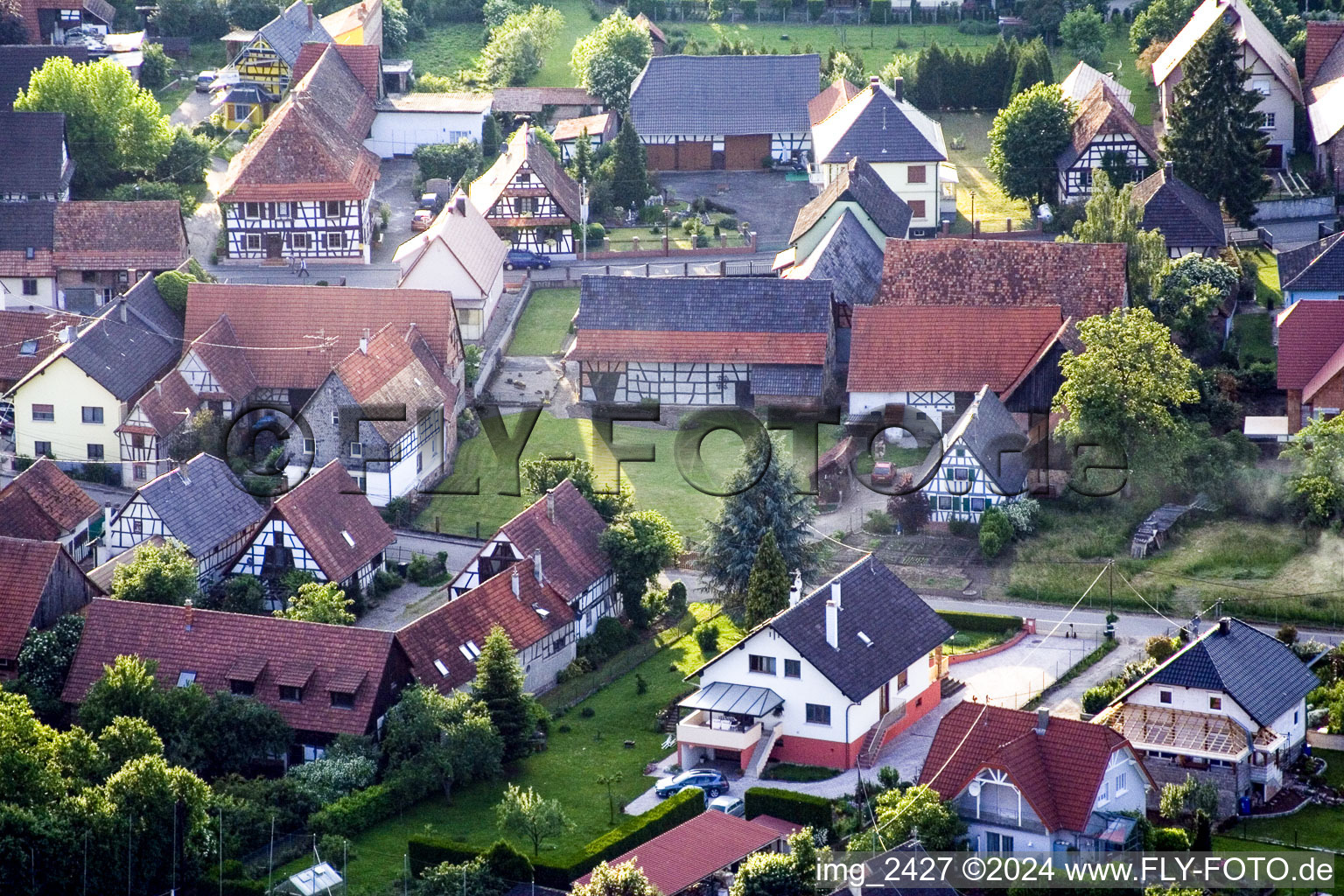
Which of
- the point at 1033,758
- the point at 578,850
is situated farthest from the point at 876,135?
the point at 578,850

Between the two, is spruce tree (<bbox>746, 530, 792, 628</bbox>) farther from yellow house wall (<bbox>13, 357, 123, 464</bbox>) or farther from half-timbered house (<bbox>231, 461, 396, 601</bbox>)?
yellow house wall (<bbox>13, 357, 123, 464</bbox>)

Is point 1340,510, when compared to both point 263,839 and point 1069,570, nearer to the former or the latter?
point 1069,570

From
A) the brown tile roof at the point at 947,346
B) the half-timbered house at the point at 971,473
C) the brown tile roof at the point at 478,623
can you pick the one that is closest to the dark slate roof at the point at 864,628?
the brown tile roof at the point at 478,623

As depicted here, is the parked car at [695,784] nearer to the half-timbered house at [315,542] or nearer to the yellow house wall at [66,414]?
the half-timbered house at [315,542]

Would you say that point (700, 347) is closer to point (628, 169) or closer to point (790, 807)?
point (628, 169)

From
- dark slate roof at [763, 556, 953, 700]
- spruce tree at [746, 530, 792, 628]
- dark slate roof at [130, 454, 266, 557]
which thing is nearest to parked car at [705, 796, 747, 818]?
dark slate roof at [763, 556, 953, 700]

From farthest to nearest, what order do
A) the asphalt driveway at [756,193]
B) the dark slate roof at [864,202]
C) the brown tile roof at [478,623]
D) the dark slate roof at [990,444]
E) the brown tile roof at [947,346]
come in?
the asphalt driveway at [756,193] → the dark slate roof at [864,202] → the brown tile roof at [947,346] → the dark slate roof at [990,444] → the brown tile roof at [478,623]

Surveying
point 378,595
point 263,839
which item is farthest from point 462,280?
point 263,839
